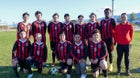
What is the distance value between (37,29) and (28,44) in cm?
111

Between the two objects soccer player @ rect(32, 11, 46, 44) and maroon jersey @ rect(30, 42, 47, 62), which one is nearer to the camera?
maroon jersey @ rect(30, 42, 47, 62)

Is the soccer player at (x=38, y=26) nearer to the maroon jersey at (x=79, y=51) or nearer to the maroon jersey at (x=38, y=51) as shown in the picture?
the maroon jersey at (x=38, y=51)

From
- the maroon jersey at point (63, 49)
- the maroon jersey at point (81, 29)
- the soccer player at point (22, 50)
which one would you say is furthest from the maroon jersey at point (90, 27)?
the soccer player at point (22, 50)

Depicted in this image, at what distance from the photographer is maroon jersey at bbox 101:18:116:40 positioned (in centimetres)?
909

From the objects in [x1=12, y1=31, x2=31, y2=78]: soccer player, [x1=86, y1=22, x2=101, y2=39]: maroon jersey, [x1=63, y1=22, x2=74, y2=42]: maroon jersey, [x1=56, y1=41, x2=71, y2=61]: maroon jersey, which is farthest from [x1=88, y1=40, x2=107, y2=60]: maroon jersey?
[x1=12, y1=31, x2=31, y2=78]: soccer player

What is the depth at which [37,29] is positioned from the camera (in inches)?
380

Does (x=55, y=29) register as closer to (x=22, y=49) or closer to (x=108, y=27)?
(x=22, y=49)

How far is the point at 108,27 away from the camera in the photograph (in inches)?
359

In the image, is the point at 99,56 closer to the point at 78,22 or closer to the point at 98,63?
the point at 98,63

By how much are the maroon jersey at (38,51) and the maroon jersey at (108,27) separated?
2061 millimetres

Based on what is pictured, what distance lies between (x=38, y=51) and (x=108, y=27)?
8.00 feet

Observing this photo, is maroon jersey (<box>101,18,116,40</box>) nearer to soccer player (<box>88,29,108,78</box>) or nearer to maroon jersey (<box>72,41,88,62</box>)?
soccer player (<box>88,29,108,78</box>)

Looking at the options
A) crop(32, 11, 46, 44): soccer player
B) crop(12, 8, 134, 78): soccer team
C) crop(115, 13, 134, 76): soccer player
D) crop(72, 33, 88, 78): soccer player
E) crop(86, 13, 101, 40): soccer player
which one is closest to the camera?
crop(12, 8, 134, 78): soccer team

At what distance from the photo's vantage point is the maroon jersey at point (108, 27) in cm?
909
